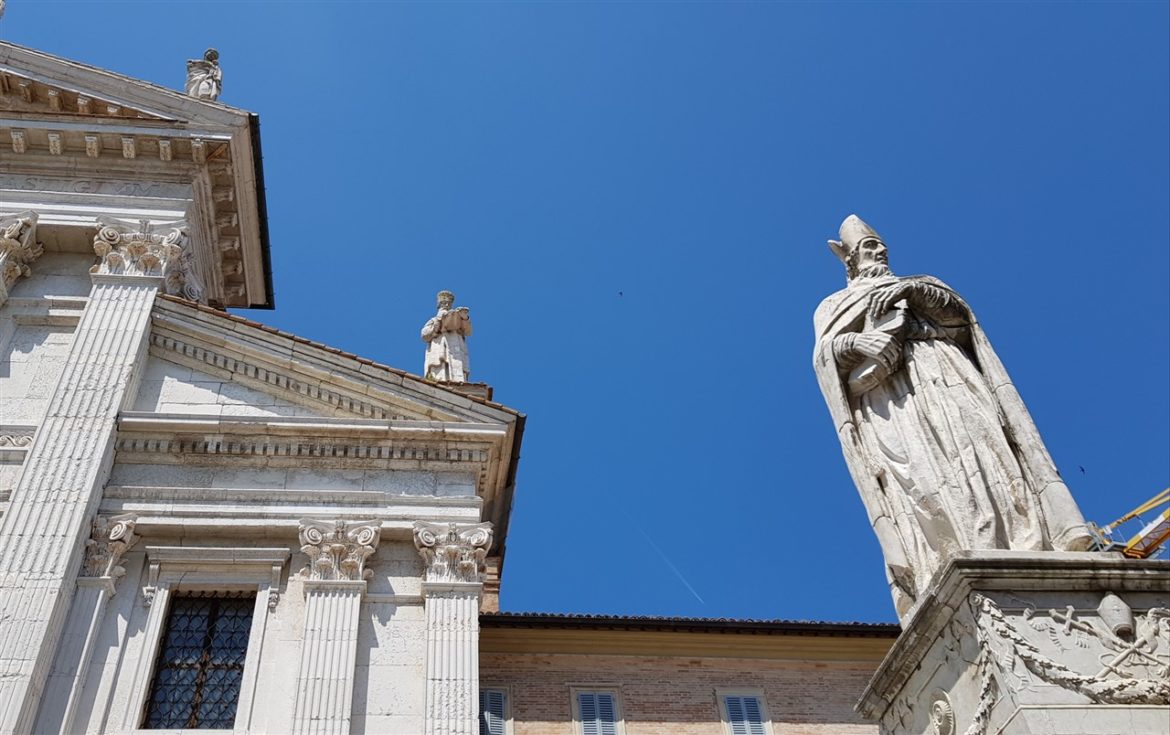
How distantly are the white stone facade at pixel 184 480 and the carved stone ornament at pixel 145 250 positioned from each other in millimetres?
37

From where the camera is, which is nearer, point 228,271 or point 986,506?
point 986,506

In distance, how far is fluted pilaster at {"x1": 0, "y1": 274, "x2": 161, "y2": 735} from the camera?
409 inches

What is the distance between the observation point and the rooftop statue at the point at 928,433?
5918 mm

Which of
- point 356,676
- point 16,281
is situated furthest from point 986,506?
point 16,281

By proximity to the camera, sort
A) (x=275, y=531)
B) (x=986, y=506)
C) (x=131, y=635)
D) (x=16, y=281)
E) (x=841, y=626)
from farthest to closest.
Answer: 1. (x=841, y=626)
2. (x=16, y=281)
3. (x=275, y=531)
4. (x=131, y=635)
5. (x=986, y=506)

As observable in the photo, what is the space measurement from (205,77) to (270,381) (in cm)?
760

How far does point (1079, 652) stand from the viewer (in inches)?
202

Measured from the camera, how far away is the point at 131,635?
444 inches

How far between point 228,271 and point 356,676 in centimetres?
963

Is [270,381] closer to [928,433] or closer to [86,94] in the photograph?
[86,94]

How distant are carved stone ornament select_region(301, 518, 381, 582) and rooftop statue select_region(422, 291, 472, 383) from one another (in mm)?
4440

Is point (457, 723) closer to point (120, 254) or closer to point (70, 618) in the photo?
point (70, 618)

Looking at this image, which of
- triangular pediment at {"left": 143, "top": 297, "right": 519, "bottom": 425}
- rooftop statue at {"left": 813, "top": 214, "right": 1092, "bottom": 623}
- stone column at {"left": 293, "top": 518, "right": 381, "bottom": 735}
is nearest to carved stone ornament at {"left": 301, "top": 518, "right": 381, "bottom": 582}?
stone column at {"left": 293, "top": 518, "right": 381, "bottom": 735}

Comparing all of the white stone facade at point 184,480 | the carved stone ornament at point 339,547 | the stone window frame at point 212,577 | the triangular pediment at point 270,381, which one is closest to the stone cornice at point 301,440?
the white stone facade at point 184,480
